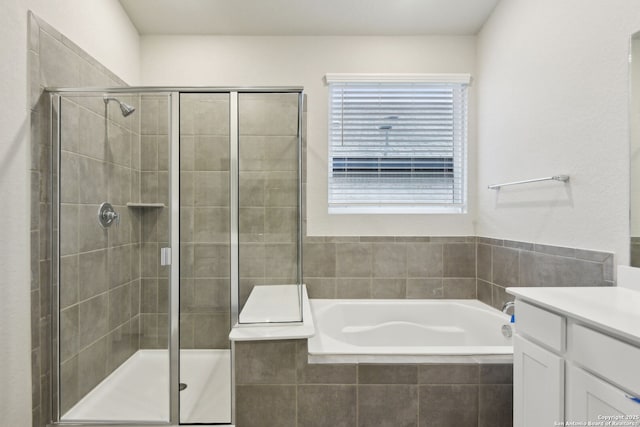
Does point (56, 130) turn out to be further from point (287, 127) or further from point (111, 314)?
point (287, 127)

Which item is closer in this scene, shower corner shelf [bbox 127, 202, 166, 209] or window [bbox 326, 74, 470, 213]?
shower corner shelf [bbox 127, 202, 166, 209]

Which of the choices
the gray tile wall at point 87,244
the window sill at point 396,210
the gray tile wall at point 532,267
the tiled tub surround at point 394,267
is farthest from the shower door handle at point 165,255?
the gray tile wall at point 532,267

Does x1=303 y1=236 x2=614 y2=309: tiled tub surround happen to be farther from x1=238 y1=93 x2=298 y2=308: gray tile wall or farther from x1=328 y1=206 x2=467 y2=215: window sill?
x1=238 y1=93 x2=298 y2=308: gray tile wall

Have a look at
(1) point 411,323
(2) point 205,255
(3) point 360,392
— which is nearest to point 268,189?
(2) point 205,255

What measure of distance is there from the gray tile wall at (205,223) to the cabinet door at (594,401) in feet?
4.78

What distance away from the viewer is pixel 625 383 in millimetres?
837

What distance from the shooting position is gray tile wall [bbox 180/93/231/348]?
1718 millimetres

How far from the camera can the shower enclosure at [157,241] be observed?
169 centimetres

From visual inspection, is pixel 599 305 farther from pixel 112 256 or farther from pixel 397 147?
pixel 112 256

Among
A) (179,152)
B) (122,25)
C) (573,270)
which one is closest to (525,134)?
(573,270)

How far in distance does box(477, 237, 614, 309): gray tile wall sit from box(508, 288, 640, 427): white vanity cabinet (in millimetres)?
434

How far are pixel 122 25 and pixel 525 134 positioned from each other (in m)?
2.79

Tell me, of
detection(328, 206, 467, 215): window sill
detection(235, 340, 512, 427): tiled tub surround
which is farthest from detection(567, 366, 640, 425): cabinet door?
detection(328, 206, 467, 215): window sill

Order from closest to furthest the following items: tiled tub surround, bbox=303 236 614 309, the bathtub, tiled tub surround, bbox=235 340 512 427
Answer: tiled tub surround, bbox=235 340 512 427 < the bathtub < tiled tub surround, bbox=303 236 614 309
